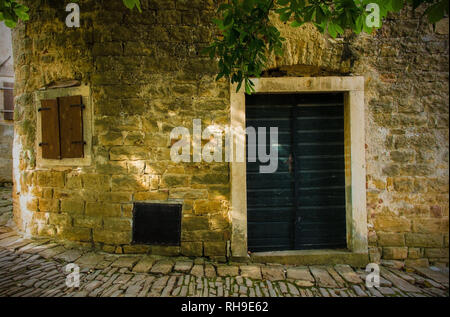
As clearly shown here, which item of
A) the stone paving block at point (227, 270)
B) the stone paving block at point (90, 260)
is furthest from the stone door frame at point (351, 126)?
the stone paving block at point (90, 260)

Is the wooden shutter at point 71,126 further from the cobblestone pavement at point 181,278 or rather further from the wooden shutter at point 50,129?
the cobblestone pavement at point 181,278

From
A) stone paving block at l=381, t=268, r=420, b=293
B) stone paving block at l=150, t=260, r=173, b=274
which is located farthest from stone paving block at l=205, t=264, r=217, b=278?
stone paving block at l=381, t=268, r=420, b=293

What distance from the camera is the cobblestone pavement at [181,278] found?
243 centimetres

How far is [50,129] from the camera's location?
333 cm

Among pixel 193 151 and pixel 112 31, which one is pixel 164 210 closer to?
pixel 193 151

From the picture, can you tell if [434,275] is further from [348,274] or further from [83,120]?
[83,120]

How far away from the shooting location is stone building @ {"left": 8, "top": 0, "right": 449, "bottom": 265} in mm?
3039

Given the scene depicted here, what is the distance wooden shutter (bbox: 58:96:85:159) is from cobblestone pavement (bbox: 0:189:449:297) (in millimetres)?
1428

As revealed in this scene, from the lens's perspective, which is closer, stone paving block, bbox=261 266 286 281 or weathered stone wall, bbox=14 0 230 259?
stone paving block, bbox=261 266 286 281

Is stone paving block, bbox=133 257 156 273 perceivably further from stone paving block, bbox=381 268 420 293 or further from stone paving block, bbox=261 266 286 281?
stone paving block, bbox=381 268 420 293

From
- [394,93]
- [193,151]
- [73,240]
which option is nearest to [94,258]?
[73,240]

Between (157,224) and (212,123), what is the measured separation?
5.28 ft

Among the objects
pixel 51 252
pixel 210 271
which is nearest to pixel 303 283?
pixel 210 271

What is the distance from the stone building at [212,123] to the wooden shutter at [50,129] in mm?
138
